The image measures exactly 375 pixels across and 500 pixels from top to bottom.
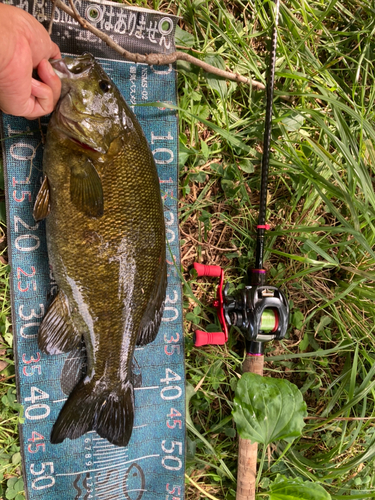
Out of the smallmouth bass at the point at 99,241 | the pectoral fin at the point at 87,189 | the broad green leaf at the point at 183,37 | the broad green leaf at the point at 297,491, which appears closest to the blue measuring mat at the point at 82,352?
the broad green leaf at the point at 183,37

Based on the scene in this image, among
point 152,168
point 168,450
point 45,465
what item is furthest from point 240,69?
point 45,465

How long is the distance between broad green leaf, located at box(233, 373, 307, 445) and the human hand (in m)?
1.71

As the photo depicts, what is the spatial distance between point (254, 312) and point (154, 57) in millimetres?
1463

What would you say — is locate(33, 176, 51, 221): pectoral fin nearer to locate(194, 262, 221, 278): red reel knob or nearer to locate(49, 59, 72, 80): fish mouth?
locate(49, 59, 72, 80): fish mouth

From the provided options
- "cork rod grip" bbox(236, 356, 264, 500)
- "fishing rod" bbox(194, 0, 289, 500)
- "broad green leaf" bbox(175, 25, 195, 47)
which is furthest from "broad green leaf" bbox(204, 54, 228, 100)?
"cork rod grip" bbox(236, 356, 264, 500)

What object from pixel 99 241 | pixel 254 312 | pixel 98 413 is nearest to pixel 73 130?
pixel 99 241

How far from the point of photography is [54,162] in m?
1.72

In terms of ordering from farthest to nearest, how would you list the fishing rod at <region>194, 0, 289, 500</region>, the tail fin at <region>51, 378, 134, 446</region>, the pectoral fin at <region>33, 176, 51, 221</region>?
the fishing rod at <region>194, 0, 289, 500</region>
the tail fin at <region>51, 378, 134, 446</region>
the pectoral fin at <region>33, 176, 51, 221</region>

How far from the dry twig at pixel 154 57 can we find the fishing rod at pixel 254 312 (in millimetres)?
188

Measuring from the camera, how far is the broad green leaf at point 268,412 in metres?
1.95

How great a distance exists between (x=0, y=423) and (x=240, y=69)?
239 centimetres

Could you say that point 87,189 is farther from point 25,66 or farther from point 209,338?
point 209,338

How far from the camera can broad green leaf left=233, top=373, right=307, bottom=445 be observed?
195 cm

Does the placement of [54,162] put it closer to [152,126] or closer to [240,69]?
[152,126]
